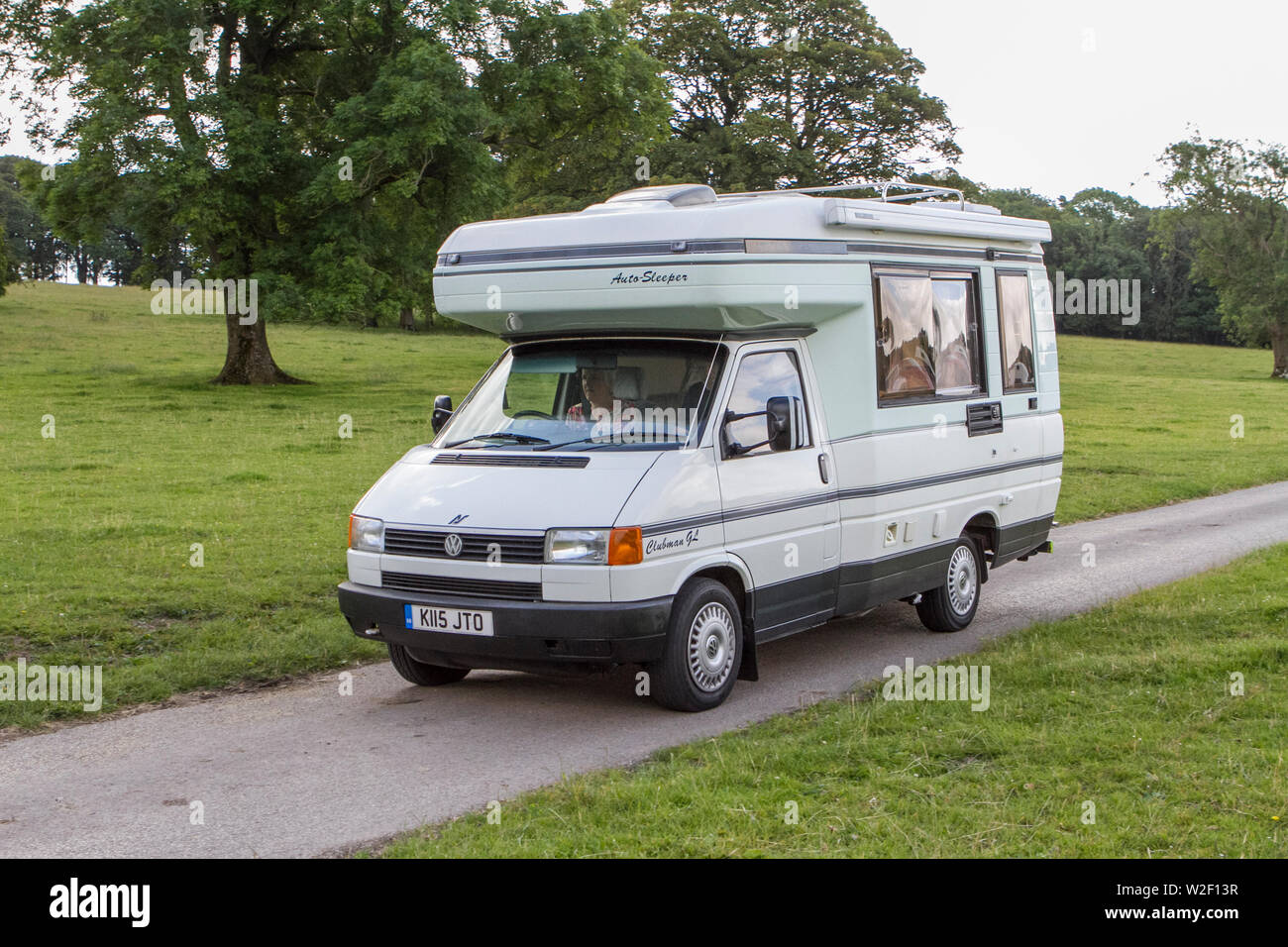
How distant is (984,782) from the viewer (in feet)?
19.1

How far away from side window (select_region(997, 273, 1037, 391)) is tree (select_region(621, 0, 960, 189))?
2964cm

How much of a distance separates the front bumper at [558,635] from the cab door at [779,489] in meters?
0.90

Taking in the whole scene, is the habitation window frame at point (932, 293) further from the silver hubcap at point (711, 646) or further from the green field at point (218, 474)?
the green field at point (218, 474)

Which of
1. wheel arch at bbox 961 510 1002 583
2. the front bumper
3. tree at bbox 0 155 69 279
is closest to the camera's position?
the front bumper

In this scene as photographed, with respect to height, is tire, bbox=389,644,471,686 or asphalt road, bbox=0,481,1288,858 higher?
tire, bbox=389,644,471,686

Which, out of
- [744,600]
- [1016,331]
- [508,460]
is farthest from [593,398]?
[1016,331]

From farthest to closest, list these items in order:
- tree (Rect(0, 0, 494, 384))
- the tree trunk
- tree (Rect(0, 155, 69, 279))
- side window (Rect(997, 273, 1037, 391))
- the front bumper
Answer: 1. tree (Rect(0, 155, 69, 279))
2. the tree trunk
3. tree (Rect(0, 0, 494, 384))
4. side window (Rect(997, 273, 1037, 391))
5. the front bumper

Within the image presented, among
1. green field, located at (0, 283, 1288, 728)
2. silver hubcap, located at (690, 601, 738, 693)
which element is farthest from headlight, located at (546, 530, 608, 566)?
green field, located at (0, 283, 1288, 728)

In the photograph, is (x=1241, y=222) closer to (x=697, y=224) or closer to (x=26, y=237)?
(x=697, y=224)

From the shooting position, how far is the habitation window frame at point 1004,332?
10.5m

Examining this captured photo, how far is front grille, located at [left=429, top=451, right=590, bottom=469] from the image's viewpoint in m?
7.62

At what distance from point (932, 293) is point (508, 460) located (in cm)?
364

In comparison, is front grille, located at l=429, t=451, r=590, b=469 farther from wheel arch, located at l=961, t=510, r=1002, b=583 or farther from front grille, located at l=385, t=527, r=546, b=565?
wheel arch, located at l=961, t=510, r=1002, b=583

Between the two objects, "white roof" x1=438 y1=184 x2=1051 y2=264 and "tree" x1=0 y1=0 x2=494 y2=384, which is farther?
"tree" x1=0 y1=0 x2=494 y2=384
